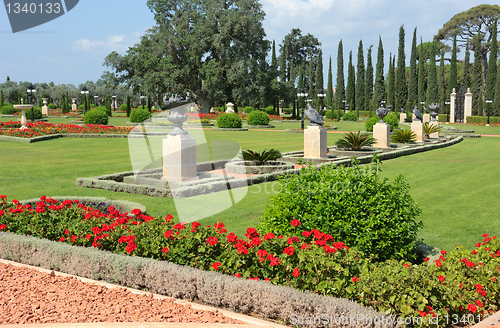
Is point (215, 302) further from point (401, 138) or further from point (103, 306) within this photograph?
point (401, 138)

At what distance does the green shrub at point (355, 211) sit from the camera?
4891mm

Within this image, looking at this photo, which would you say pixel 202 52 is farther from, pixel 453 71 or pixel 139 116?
pixel 453 71

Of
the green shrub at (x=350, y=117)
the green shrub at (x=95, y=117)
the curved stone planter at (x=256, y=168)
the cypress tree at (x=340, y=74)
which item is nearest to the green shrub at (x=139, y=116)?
the green shrub at (x=95, y=117)

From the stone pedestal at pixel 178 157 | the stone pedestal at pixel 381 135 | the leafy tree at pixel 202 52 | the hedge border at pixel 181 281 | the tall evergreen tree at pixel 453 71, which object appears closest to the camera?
the hedge border at pixel 181 281

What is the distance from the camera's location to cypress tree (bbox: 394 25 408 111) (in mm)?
55250

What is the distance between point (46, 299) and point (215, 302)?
1.63 meters

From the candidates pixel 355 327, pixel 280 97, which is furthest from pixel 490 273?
pixel 280 97

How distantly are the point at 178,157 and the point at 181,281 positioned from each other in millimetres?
6454

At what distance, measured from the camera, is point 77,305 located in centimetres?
409

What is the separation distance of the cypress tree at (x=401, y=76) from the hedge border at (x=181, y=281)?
181 ft

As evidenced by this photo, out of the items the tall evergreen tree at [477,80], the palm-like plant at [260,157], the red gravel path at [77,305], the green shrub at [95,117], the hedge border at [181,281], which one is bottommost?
the red gravel path at [77,305]

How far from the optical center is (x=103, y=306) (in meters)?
4.07

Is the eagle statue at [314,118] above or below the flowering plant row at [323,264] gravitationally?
above

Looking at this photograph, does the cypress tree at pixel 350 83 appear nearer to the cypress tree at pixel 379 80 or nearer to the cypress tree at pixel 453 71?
the cypress tree at pixel 379 80
